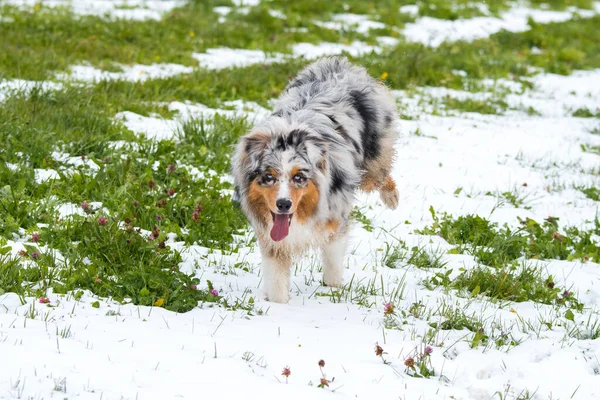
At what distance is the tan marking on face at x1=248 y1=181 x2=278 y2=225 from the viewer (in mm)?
4105

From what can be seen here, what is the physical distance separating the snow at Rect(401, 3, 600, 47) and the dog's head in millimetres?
9804

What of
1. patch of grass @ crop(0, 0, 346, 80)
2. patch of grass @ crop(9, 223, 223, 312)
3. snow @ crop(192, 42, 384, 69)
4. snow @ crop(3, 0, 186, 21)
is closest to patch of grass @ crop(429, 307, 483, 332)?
patch of grass @ crop(9, 223, 223, 312)

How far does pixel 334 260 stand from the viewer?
16.2ft

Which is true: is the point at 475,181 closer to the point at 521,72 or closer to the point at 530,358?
the point at 530,358

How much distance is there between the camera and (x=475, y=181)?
7410mm

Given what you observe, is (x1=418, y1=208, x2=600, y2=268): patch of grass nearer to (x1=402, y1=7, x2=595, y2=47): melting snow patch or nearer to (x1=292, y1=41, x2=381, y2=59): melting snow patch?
(x1=292, y1=41, x2=381, y2=59): melting snow patch

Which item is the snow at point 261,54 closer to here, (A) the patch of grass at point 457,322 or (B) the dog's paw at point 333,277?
(B) the dog's paw at point 333,277

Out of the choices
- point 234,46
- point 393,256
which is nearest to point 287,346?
point 393,256

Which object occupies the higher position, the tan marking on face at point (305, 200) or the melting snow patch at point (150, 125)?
the tan marking on face at point (305, 200)

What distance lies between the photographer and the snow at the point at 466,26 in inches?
566

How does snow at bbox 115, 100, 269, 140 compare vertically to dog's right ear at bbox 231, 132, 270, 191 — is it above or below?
below

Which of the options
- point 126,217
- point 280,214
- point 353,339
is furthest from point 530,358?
point 126,217

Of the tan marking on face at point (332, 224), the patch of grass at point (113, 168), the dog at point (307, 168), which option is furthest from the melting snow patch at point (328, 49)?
the tan marking on face at point (332, 224)

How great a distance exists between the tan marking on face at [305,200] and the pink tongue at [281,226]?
0.11m
